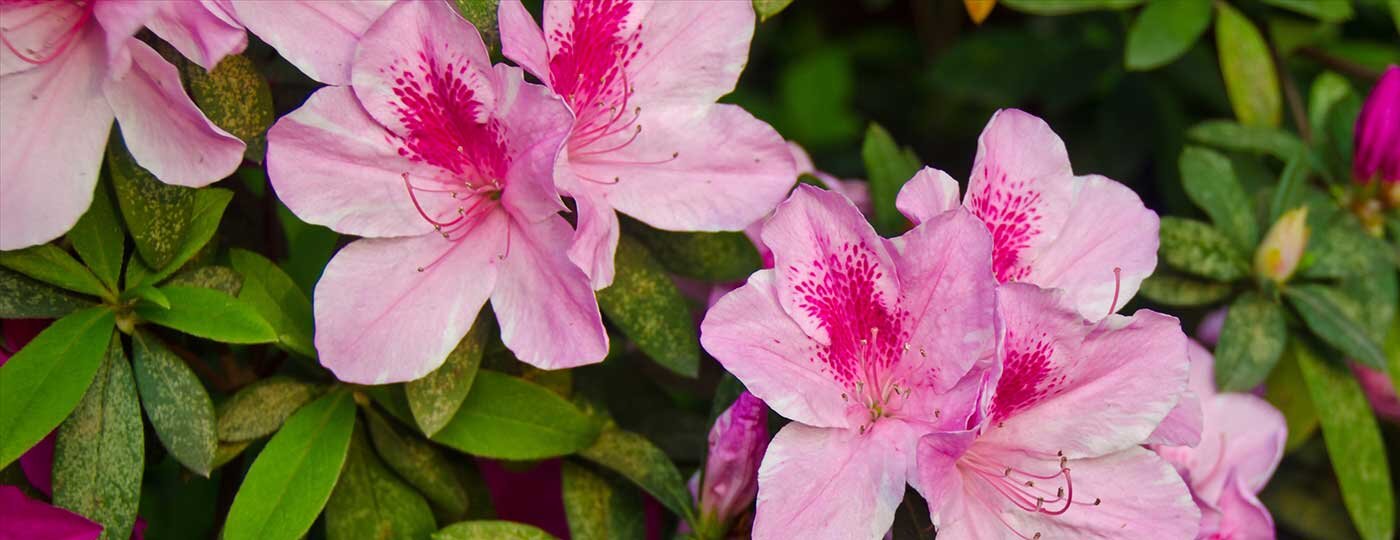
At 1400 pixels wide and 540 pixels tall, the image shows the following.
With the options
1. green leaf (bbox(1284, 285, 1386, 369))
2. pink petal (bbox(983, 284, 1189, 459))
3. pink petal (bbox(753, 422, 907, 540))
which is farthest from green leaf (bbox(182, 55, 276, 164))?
green leaf (bbox(1284, 285, 1386, 369))

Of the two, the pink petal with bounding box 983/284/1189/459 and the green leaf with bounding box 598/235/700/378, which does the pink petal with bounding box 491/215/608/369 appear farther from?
the pink petal with bounding box 983/284/1189/459

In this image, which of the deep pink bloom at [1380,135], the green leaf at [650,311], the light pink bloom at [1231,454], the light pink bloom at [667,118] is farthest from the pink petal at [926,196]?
the deep pink bloom at [1380,135]

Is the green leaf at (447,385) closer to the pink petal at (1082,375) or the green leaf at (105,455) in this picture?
the green leaf at (105,455)

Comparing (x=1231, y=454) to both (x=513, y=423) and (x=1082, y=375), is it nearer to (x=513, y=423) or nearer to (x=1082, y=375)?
(x=1082, y=375)

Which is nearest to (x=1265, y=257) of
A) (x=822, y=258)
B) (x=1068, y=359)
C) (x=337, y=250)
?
(x=1068, y=359)

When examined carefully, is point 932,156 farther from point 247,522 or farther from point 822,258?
point 247,522
